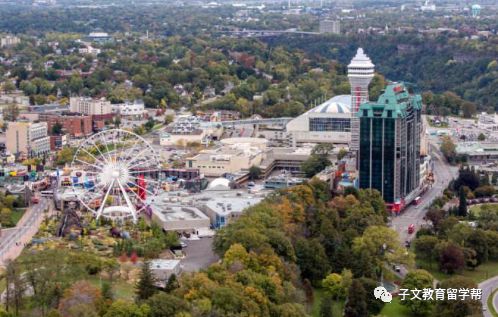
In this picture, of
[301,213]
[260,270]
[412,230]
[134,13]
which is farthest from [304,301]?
[134,13]

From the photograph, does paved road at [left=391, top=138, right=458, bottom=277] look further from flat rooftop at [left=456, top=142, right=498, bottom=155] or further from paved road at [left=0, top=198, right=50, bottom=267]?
paved road at [left=0, top=198, right=50, bottom=267]

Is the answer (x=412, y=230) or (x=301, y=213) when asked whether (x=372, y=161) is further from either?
(x=301, y=213)

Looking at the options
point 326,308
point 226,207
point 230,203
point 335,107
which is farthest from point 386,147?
point 335,107

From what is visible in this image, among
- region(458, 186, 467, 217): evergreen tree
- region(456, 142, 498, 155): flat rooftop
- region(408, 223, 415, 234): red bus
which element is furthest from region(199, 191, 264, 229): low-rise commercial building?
region(456, 142, 498, 155): flat rooftop

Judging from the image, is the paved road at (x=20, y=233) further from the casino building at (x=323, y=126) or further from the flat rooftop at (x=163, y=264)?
the casino building at (x=323, y=126)

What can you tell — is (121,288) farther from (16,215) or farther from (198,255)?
(16,215)
